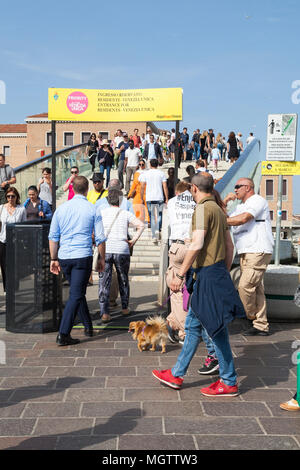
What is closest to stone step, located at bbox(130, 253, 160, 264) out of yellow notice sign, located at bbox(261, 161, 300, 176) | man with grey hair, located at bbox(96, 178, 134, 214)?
yellow notice sign, located at bbox(261, 161, 300, 176)

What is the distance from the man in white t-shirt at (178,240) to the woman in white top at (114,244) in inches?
34.5

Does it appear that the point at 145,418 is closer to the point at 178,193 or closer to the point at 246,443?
the point at 246,443

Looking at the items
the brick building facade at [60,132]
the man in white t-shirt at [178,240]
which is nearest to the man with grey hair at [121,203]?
the man in white t-shirt at [178,240]

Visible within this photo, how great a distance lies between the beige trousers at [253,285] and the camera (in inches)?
274

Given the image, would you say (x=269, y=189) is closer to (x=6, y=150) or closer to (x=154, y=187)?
(x=6, y=150)

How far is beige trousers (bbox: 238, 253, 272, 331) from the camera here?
6949 mm

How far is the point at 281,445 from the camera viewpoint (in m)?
3.79

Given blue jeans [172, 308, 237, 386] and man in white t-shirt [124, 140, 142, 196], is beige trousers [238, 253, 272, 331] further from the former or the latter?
man in white t-shirt [124, 140, 142, 196]

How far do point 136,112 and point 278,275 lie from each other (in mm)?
3058

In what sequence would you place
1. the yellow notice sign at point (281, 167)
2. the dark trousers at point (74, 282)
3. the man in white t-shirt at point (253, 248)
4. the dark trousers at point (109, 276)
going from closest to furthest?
1. the dark trousers at point (74, 282)
2. the man in white t-shirt at point (253, 248)
3. the dark trousers at point (109, 276)
4. the yellow notice sign at point (281, 167)

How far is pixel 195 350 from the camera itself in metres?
5.00

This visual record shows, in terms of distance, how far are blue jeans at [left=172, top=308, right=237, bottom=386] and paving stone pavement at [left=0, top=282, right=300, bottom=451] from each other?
17 centimetres

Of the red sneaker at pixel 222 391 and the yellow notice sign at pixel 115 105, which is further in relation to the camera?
the yellow notice sign at pixel 115 105

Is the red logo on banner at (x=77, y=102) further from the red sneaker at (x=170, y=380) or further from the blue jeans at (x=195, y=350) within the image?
the red sneaker at (x=170, y=380)
